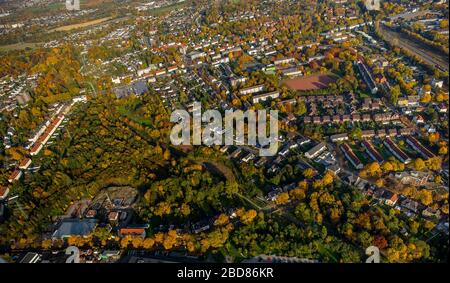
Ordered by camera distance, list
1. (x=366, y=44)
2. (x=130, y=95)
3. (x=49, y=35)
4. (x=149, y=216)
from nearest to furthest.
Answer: (x=149, y=216) < (x=130, y=95) < (x=366, y=44) < (x=49, y=35)

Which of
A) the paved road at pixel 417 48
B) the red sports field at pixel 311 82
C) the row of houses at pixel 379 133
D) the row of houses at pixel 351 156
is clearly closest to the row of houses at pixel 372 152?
the row of houses at pixel 379 133

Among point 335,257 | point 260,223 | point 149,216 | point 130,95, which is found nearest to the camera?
point 335,257

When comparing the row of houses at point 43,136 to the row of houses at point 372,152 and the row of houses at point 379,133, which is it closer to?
the row of houses at point 379,133

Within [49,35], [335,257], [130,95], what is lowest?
[335,257]
